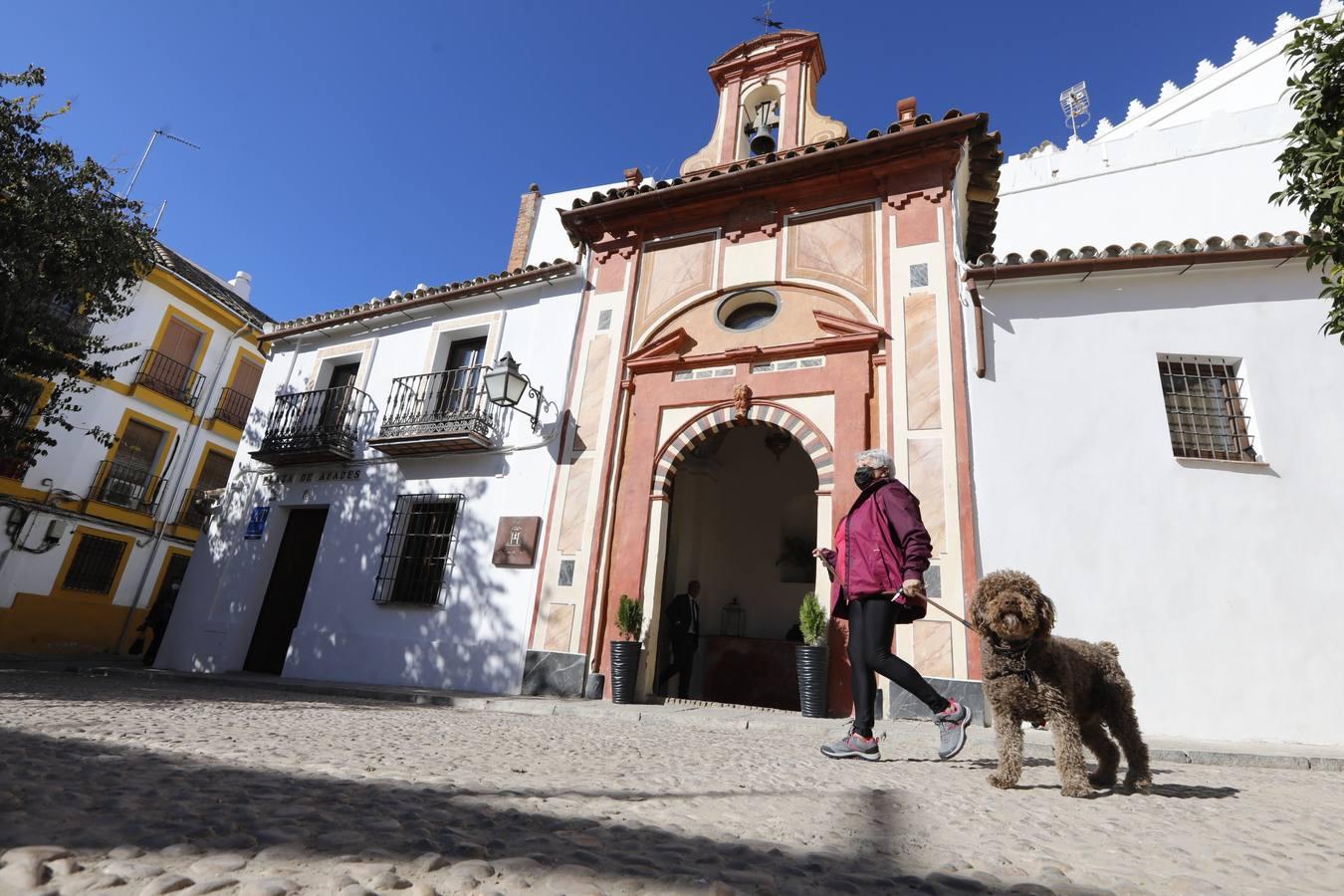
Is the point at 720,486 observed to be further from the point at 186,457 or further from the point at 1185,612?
the point at 186,457

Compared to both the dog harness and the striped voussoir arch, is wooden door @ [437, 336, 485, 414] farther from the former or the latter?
the dog harness

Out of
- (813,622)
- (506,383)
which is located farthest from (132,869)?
(506,383)

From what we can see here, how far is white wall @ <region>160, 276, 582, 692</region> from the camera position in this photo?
28.0ft

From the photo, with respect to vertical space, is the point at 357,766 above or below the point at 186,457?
below

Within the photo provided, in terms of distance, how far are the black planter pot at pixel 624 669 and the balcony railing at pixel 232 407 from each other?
16462mm

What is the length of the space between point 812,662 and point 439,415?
6230 millimetres

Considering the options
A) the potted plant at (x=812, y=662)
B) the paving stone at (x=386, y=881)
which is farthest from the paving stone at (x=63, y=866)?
the potted plant at (x=812, y=662)

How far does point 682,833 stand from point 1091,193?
1914cm

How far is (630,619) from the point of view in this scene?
7.35 meters

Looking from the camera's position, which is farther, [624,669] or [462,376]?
[462,376]

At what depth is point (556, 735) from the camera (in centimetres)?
418

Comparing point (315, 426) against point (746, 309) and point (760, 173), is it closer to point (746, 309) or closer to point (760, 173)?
point (746, 309)

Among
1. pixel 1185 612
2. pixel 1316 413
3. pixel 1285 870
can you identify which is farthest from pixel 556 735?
pixel 1316 413

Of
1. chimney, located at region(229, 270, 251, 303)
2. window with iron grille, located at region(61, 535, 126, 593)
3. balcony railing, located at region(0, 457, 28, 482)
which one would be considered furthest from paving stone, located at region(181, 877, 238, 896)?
chimney, located at region(229, 270, 251, 303)
